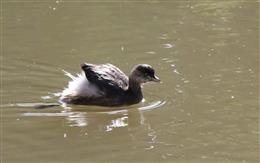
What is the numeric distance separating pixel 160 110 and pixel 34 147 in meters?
2.37

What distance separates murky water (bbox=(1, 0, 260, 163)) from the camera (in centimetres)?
887

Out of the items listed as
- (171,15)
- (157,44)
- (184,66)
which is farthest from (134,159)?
(171,15)

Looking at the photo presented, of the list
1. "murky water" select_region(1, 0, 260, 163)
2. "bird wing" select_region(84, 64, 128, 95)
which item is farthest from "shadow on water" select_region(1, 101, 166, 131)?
"bird wing" select_region(84, 64, 128, 95)

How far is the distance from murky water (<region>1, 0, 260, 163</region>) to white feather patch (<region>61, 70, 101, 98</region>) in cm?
25

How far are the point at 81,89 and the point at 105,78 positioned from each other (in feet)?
1.34

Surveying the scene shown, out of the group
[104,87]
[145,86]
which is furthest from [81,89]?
[145,86]

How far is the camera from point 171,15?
17.6 meters

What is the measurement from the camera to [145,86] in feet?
40.0

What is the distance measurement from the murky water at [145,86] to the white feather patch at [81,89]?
0.83 feet

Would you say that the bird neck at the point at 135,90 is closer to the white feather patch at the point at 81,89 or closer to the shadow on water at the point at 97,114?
the shadow on water at the point at 97,114

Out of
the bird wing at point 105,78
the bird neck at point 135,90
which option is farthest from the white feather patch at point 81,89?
the bird neck at point 135,90

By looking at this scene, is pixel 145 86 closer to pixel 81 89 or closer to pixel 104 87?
pixel 104 87

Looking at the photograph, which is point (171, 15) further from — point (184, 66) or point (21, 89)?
point (21, 89)

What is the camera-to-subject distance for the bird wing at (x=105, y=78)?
11047 millimetres
